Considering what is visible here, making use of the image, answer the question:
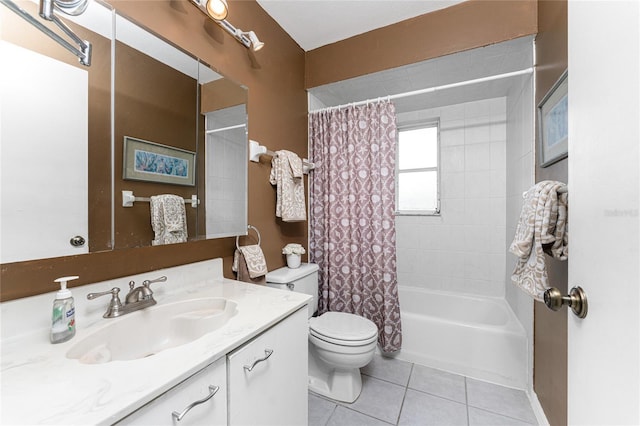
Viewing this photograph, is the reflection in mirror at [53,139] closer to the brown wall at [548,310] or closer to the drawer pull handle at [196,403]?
the drawer pull handle at [196,403]

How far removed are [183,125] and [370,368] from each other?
6.49 ft

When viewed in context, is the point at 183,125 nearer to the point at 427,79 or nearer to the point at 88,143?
the point at 88,143

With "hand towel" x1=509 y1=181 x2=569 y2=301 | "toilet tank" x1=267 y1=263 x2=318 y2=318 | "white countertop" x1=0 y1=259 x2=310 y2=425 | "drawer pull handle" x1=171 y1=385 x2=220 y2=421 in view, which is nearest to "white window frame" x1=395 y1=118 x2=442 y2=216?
"toilet tank" x1=267 y1=263 x2=318 y2=318

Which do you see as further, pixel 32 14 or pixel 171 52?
pixel 171 52

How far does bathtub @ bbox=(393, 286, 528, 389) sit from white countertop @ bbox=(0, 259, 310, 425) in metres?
1.36

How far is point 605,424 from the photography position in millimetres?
475

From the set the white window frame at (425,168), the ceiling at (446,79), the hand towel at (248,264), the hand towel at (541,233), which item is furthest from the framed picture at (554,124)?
the hand towel at (248,264)

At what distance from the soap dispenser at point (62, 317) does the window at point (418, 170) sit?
102 inches

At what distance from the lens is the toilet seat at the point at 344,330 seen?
Answer: 4.73 ft

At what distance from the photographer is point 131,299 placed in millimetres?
934

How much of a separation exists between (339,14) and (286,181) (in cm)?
122

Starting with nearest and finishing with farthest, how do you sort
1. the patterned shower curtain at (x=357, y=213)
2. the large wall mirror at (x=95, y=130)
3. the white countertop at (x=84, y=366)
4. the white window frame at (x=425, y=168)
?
the white countertop at (x=84, y=366) < the large wall mirror at (x=95, y=130) < the patterned shower curtain at (x=357, y=213) < the white window frame at (x=425, y=168)

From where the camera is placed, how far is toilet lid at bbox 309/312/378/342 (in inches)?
57.5

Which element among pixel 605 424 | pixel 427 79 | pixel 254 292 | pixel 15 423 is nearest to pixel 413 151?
pixel 427 79
